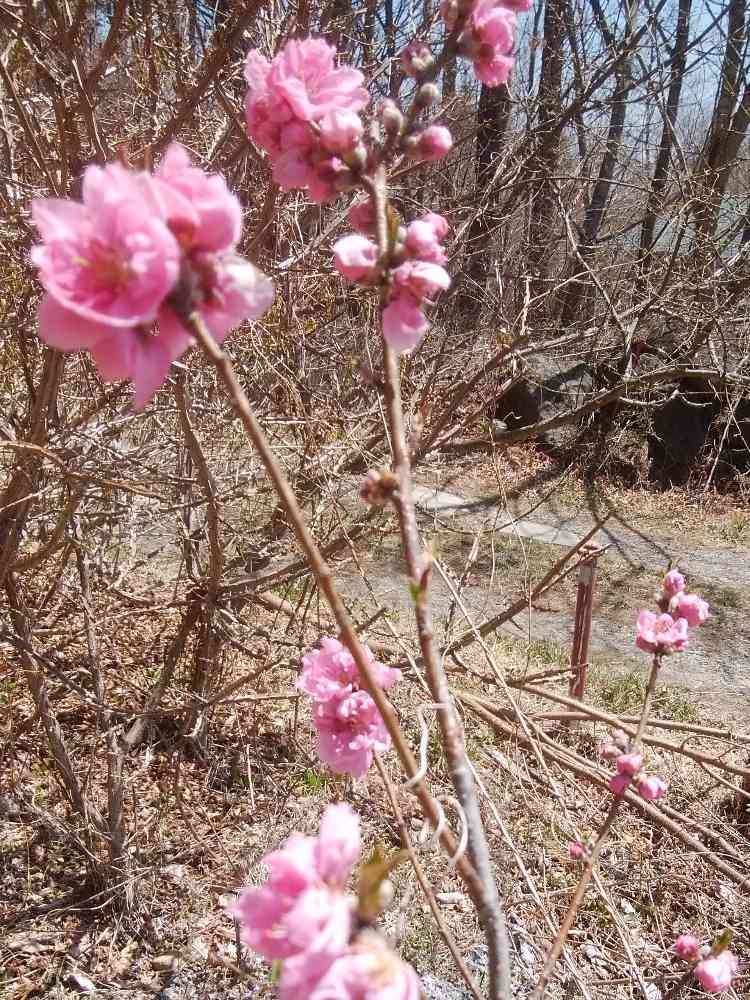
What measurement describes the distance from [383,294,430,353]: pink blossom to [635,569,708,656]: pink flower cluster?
1077 millimetres

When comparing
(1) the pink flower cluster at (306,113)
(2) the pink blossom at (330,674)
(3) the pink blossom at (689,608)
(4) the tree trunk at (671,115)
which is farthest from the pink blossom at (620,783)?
(4) the tree trunk at (671,115)

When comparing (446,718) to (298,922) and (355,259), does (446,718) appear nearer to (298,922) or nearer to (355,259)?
(298,922)

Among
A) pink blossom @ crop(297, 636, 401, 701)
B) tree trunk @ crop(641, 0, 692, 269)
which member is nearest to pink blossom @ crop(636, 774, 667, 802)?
pink blossom @ crop(297, 636, 401, 701)

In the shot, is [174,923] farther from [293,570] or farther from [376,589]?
[376,589]

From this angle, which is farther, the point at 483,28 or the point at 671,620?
the point at 671,620

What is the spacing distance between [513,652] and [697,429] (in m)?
6.37

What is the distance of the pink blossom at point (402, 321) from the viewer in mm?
833

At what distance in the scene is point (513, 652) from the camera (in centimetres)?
539

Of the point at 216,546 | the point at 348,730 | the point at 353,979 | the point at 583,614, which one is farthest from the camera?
the point at 583,614

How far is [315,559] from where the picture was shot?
0.69m

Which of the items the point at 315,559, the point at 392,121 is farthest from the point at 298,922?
the point at 392,121

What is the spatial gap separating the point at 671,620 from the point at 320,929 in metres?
1.32

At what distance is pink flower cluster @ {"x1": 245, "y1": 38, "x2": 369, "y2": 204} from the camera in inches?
35.8

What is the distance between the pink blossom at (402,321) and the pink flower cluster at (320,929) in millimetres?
525
